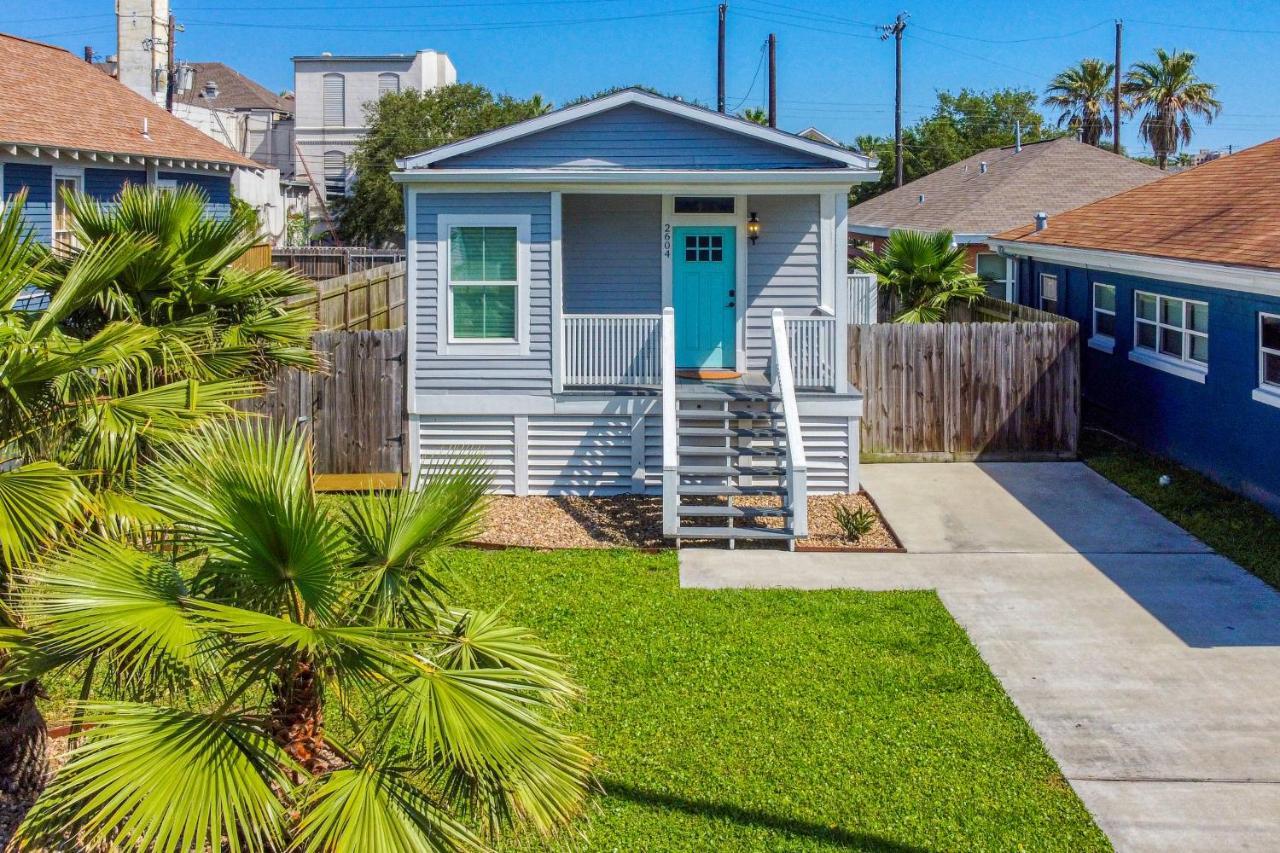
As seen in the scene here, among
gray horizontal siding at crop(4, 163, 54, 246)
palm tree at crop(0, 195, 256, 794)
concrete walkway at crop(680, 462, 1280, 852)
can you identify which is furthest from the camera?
gray horizontal siding at crop(4, 163, 54, 246)

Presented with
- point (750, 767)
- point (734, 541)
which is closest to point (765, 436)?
point (734, 541)

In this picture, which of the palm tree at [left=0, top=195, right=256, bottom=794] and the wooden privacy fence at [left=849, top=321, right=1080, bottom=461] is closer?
the palm tree at [left=0, top=195, right=256, bottom=794]

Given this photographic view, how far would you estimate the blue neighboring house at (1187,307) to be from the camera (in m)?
12.7

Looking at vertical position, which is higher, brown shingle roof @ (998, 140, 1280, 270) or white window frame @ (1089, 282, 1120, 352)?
brown shingle roof @ (998, 140, 1280, 270)

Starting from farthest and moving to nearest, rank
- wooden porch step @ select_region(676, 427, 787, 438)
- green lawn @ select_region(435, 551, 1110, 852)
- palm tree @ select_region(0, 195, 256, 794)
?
wooden porch step @ select_region(676, 427, 787, 438), green lawn @ select_region(435, 551, 1110, 852), palm tree @ select_region(0, 195, 256, 794)

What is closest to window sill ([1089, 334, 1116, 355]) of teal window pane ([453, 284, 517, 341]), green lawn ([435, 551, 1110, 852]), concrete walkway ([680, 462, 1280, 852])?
concrete walkway ([680, 462, 1280, 852])

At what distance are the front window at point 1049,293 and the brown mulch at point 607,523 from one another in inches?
298

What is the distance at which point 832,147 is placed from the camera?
14.2m

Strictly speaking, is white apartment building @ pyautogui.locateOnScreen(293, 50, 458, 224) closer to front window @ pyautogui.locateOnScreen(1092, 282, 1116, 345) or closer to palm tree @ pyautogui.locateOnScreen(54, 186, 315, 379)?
front window @ pyautogui.locateOnScreen(1092, 282, 1116, 345)

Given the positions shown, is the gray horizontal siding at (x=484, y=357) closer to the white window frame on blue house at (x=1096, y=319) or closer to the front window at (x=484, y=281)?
the front window at (x=484, y=281)

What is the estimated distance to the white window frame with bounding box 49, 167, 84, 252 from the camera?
1933 centimetres

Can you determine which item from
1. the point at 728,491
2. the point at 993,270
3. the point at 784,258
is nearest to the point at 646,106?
the point at 784,258

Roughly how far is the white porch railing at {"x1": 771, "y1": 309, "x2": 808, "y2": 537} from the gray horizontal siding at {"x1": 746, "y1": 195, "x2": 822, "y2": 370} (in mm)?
1691

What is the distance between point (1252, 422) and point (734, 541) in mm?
5487
